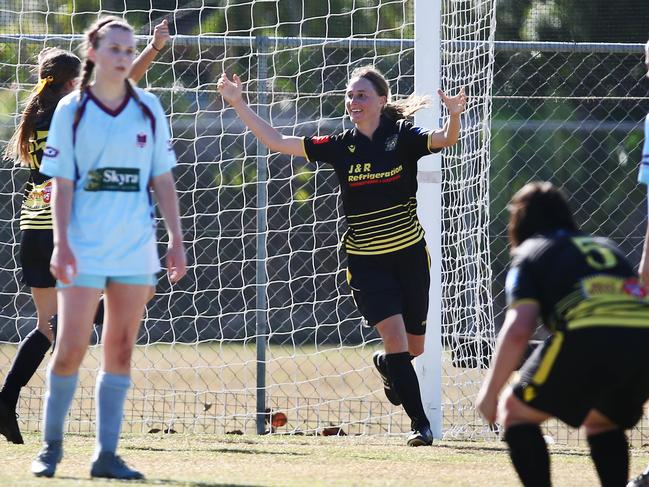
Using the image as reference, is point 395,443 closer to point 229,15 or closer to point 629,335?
point 629,335

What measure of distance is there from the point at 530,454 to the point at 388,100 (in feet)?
9.79

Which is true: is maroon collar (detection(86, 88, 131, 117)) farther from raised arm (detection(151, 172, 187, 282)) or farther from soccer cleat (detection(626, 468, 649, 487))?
soccer cleat (detection(626, 468, 649, 487))

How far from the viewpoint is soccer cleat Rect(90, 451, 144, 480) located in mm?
4477

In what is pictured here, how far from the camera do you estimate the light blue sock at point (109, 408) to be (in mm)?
4469

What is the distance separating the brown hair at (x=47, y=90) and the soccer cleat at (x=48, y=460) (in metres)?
1.77

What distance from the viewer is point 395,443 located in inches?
258

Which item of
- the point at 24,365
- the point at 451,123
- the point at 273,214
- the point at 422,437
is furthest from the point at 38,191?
the point at 273,214

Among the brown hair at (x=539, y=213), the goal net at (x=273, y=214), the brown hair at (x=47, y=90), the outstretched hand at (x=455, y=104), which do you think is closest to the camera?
the brown hair at (x=539, y=213)

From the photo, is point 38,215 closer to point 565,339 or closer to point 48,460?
point 48,460

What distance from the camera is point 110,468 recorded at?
448 centimetres

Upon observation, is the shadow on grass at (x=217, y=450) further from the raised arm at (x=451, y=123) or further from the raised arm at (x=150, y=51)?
the raised arm at (x=150, y=51)

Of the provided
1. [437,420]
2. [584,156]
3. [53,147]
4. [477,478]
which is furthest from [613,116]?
[53,147]

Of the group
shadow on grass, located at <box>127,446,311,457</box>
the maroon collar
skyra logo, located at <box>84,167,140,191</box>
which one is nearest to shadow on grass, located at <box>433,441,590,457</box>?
shadow on grass, located at <box>127,446,311,457</box>

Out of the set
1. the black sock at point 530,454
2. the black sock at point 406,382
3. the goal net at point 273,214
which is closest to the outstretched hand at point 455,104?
the goal net at point 273,214
